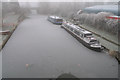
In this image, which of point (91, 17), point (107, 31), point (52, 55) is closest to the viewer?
point (52, 55)

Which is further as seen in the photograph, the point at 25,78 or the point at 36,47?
the point at 36,47

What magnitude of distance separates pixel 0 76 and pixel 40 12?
41.7 meters

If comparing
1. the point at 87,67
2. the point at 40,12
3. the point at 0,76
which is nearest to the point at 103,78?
the point at 87,67

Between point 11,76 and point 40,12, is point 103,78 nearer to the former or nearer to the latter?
point 11,76

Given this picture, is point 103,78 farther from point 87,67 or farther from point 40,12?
point 40,12

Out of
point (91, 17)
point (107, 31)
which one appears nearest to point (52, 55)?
point (107, 31)

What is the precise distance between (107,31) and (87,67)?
32.4ft

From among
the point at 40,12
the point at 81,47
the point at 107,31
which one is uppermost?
the point at 40,12

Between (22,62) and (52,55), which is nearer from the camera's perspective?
(22,62)

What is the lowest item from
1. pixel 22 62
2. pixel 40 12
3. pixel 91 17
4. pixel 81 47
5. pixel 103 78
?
pixel 103 78

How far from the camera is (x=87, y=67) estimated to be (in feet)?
26.8

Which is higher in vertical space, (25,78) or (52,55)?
(52,55)

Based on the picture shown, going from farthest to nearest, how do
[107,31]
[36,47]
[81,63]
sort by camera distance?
1. [107,31]
2. [36,47]
3. [81,63]

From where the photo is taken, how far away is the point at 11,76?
729 centimetres
